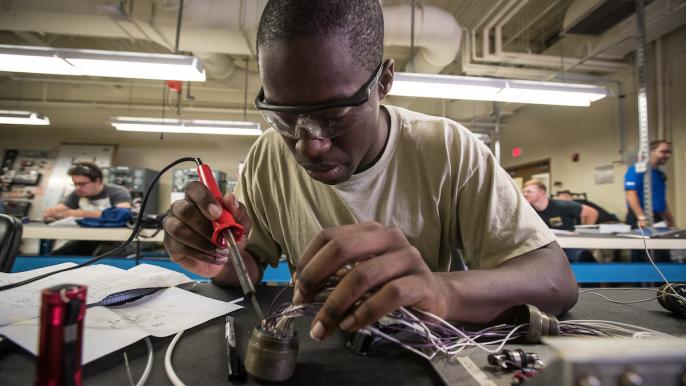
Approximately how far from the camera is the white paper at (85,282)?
1.75 feet

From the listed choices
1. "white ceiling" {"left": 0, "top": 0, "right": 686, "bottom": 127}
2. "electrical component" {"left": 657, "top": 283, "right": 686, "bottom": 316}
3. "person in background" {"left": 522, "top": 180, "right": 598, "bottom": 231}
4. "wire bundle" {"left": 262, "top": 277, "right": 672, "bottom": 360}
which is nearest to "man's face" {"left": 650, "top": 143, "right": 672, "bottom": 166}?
"person in background" {"left": 522, "top": 180, "right": 598, "bottom": 231}

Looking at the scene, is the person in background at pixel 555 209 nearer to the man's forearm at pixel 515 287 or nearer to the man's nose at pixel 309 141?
the man's forearm at pixel 515 287

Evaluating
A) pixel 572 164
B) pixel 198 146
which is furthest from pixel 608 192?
pixel 198 146

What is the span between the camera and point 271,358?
14.8 inches

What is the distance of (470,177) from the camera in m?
0.83

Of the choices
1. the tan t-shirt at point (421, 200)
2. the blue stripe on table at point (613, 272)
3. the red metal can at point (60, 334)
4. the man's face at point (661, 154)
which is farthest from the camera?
the man's face at point (661, 154)

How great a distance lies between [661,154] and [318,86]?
411cm

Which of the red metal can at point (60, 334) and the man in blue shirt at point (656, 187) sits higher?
the man in blue shirt at point (656, 187)

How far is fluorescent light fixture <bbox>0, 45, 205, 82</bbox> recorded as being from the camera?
78.4 inches

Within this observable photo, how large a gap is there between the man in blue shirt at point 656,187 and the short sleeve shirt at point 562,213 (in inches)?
19.3

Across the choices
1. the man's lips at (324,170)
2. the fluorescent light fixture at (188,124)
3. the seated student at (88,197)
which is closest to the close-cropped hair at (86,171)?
the seated student at (88,197)

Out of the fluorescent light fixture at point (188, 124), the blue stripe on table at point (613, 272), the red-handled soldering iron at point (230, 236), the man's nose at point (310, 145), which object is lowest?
the blue stripe on table at point (613, 272)

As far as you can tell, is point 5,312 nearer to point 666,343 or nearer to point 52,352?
point 52,352

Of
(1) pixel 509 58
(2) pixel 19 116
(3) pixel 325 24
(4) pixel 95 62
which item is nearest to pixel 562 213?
(1) pixel 509 58
